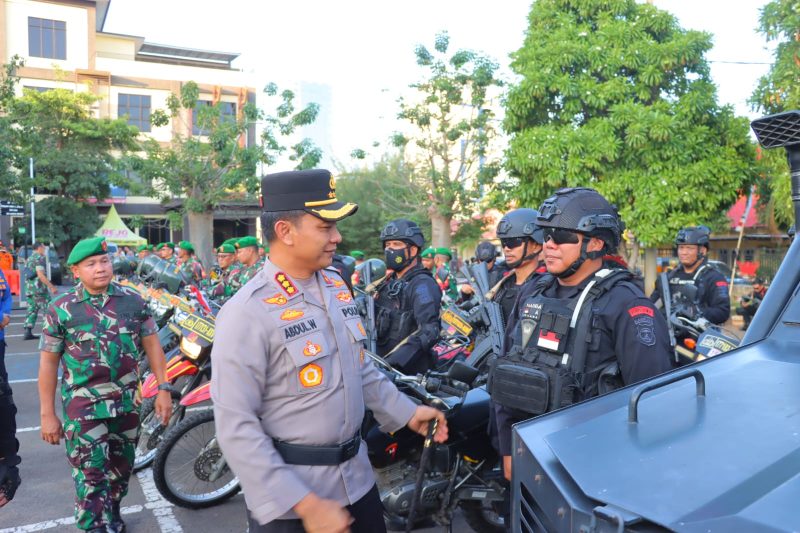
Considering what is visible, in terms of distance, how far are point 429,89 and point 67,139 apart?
18.2m

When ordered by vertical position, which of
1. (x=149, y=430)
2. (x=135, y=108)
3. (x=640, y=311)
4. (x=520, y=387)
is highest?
(x=135, y=108)

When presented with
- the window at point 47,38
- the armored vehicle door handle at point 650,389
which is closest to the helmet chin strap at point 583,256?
the armored vehicle door handle at point 650,389

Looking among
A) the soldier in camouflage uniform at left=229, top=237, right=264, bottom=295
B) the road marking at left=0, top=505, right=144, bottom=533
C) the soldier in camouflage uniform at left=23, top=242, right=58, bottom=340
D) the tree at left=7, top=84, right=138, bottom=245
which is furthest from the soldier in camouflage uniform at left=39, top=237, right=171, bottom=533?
the tree at left=7, top=84, right=138, bottom=245

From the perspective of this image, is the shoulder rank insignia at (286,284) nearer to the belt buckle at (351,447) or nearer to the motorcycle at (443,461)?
the belt buckle at (351,447)

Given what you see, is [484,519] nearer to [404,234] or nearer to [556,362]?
[556,362]

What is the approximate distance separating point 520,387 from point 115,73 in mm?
34350

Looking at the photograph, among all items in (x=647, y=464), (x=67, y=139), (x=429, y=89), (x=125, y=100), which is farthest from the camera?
(x=125, y=100)

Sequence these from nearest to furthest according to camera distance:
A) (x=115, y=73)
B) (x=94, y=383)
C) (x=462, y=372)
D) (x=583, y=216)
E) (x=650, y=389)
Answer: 1. (x=650, y=389)
2. (x=583, y=216)
3. (x=462, y=372)
4. (x=94, y=383)
5. (x=115, y=73)

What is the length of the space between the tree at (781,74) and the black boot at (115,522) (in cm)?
1001

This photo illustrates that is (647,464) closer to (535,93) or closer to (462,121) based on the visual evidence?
(535,93)

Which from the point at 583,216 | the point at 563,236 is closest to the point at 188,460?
the point at 563,236

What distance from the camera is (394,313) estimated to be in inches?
199

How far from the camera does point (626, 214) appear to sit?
13.2m

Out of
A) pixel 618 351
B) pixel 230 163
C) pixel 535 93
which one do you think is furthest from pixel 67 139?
pixel 618 351
